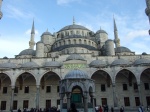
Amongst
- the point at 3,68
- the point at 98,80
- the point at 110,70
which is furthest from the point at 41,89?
the point at 110,70

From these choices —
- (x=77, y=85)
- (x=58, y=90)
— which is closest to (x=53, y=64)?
(x=58, y=90)

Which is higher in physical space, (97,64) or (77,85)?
(97,64)

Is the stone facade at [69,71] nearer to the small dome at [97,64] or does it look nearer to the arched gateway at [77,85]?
the small dome at [97,64]

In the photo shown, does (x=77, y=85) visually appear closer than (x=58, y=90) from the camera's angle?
Yes

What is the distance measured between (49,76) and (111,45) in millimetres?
9101

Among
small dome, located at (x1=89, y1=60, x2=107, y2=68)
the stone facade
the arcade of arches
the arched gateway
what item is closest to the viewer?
the arched gateway

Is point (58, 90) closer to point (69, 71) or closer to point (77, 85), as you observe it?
point (69, 71)

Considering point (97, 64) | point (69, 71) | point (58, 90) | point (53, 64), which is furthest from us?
point (58, 90)

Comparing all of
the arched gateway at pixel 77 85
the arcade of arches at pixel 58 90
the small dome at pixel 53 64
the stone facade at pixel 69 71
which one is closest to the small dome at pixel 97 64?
the stone facade at pixel 69 71

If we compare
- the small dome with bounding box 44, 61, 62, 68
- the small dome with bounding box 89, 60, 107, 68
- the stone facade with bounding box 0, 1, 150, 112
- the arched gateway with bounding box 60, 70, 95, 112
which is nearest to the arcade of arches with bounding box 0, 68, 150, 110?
the stone facade with bounding box 0, 1, 150, 112

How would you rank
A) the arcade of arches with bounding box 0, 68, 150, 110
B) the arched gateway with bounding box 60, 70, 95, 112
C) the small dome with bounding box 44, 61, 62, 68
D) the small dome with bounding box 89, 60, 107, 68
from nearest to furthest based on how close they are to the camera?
the arched gateway with bounding box 60, 70, 95, 112, the small dome with bounding box 89, 60, 107, 68, the small dome with bounding box 44, 61, 62, 68, the arcade of arches with bounding box 0, 68, 150, 110

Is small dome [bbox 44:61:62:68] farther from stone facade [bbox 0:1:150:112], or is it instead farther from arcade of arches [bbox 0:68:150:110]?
arcade of arches [bbox 0:68:150:110]

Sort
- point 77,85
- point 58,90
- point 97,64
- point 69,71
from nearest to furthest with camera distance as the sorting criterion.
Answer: point 77,85, point 69,71, point 97,64, point 58,90

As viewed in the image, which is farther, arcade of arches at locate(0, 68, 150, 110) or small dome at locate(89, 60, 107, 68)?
arcade of arches at locate(0, 68, 150, 110)
